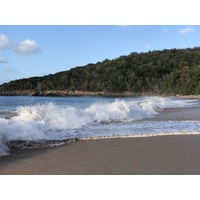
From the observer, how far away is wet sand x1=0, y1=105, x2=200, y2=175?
19.9ft

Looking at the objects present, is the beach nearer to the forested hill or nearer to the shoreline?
the shoreline

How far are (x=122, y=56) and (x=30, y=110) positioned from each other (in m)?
137

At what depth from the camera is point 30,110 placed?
44.2 feet

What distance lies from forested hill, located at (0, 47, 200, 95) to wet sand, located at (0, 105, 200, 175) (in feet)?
358

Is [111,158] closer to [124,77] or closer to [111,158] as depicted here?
[111,158]

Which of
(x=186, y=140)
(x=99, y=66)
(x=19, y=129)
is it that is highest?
(x=99, y=66)

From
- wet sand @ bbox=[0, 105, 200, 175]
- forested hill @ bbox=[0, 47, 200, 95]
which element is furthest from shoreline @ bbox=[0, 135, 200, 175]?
forested hill @ bbox=[0, 47, 200, 95]

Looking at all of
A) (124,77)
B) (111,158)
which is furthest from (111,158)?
(124,77)

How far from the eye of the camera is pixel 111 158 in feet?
Answer: 23.4

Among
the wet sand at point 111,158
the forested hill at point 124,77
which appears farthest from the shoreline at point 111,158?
the forested hill at point 124,77

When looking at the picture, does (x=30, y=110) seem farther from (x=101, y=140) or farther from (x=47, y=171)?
(x=47, y=171)

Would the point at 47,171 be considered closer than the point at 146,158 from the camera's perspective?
Yes

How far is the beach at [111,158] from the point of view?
607 centimetres

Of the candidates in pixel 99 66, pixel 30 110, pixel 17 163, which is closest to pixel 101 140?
pixel 17 163
